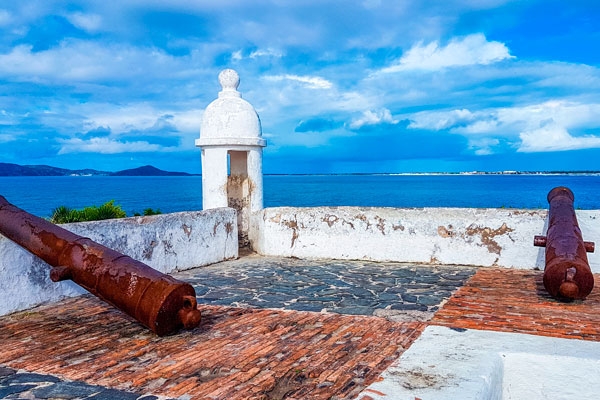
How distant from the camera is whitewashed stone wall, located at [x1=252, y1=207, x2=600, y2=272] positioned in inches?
291

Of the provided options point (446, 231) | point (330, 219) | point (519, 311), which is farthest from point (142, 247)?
point (519, 311)

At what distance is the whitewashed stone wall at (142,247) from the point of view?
5.26 meters

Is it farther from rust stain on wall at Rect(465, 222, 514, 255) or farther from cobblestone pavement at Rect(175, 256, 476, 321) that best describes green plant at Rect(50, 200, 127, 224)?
rust stain on wall at Rect(465, 222, 514, 255)

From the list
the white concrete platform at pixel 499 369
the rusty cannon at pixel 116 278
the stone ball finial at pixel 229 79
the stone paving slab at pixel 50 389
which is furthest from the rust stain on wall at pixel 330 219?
the stone paving slab at pixel 50 389

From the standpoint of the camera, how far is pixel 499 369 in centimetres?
352

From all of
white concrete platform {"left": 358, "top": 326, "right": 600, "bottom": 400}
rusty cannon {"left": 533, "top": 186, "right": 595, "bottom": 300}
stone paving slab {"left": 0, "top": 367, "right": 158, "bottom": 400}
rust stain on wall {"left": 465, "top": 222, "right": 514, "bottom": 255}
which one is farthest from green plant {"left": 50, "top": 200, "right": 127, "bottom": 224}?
white concrete platform {"left": 358, "top": 326, "right": 600, "bottom": 400}

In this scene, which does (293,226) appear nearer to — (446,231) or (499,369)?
(446,231)

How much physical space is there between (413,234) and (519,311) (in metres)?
3.11

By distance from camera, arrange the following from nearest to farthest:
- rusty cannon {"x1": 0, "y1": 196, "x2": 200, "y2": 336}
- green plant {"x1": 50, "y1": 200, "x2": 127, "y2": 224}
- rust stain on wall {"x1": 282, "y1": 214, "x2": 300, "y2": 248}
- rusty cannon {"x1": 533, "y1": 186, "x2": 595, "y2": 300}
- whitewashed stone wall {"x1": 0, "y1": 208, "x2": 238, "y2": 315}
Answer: rusty cannon {"x1": 0, "y1": 196, "x2": 200, "y2": 336}, rusty cannon {"x1": 533, "y1": 186, "x2": 595, "y2": 300}, whitewashed stone wall {"x1": 0, "y1": 208, "x2": 238, "y2": 315}, rust stain on wall {"x1": 282, "y1": 214, "x2": 300, "y2": 248}, green plant {"x1": 50, "y1": 200, "x2": 127, "y2": 224}

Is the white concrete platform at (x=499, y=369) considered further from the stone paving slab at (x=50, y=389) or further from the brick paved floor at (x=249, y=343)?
the stone paving slab at (x=50, y=389)

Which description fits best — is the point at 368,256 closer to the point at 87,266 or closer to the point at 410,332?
the point at 410,332

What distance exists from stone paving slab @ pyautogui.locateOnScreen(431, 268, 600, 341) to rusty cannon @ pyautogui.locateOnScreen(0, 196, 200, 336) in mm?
2059

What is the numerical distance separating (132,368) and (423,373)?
6.04 feet

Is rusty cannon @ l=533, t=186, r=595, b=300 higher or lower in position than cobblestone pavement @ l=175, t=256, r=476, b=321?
higher
